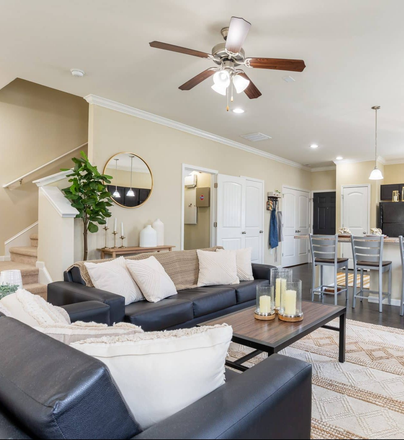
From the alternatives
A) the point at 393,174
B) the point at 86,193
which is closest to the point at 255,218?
the point at 393,174

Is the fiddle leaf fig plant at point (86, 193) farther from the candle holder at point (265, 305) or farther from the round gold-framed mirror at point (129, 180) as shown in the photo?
the candle holder at point (265, 305)

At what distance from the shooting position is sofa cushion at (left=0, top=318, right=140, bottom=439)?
2.29ft

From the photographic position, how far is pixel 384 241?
14.1ft

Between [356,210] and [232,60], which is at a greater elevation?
[232,60]

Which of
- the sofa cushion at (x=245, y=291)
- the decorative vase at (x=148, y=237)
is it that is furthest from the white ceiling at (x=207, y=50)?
the sofa cushion at (x=245, y=291)

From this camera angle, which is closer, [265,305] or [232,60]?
[265,305]

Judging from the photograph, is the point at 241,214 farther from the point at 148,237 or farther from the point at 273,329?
the point at 273,329

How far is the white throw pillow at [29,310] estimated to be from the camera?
4.25 feet

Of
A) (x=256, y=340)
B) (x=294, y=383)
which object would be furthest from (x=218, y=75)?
(x=294, y=383)

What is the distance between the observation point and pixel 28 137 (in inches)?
202

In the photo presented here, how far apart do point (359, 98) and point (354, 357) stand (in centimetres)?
309

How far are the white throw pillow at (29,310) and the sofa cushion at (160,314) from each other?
1090mm

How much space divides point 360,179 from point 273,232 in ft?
8.58

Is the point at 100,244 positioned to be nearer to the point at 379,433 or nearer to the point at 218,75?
the point at 218,75
